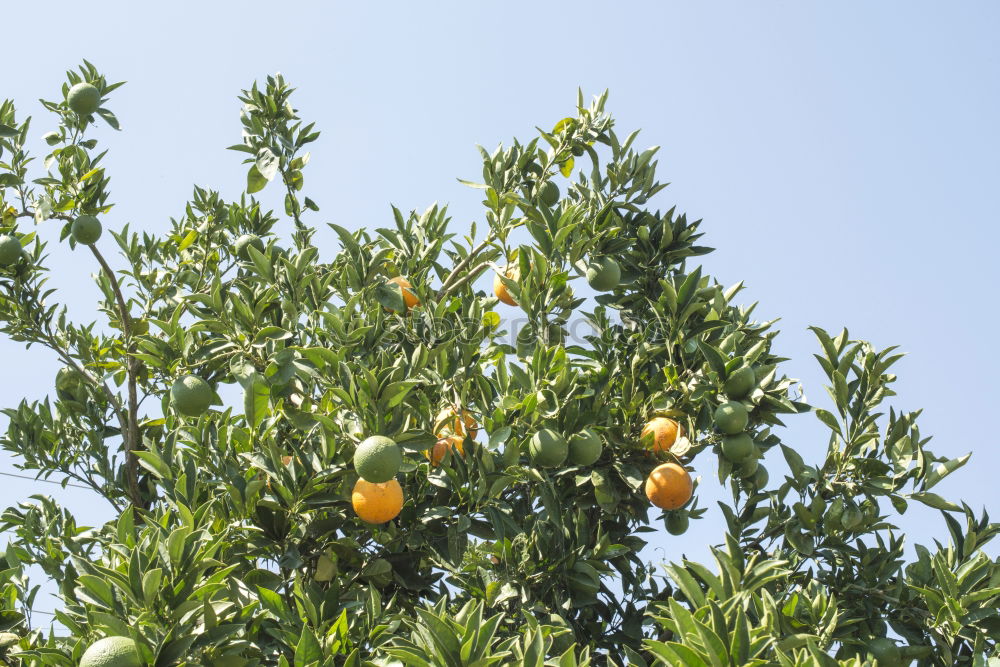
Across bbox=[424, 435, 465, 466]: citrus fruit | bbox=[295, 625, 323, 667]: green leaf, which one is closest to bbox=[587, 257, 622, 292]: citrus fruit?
bbox=[424, 435, 465, 466]: citrus fruit

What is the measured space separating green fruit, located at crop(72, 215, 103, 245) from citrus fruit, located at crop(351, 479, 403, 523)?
2251mm

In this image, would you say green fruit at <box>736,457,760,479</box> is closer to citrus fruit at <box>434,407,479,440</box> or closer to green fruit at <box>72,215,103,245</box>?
citrus fruit at <box>434,407,479,440</box>

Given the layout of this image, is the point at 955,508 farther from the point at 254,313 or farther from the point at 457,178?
the point at 254,313

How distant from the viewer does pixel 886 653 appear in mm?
3447

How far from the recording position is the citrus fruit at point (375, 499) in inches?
124

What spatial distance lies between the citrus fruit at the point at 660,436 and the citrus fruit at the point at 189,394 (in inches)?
70.2

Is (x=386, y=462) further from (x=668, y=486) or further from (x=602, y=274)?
(x=602, y=274)

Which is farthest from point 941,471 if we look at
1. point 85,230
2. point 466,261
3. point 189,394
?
point 85,230

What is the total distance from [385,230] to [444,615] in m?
2.37

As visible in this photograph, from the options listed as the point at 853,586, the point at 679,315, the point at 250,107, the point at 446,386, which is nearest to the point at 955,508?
the point at 853,586

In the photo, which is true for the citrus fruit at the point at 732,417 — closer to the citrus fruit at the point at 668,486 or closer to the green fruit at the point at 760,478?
the citrus fruit at the point at 668,486

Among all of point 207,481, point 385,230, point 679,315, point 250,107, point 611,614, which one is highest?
point 250,107

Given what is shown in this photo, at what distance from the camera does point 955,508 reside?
3.62 metres

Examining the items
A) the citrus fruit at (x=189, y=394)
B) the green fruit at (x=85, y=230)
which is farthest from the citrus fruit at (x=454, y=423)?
the green fruit at (x=85, y=230)
